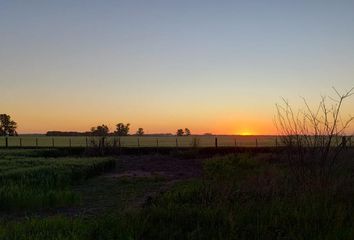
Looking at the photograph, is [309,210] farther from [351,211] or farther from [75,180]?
[75,180]

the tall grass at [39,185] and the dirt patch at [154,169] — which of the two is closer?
the tall grass at [39,185]

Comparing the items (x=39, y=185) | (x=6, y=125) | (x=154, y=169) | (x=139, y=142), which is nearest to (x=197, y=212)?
(x=39, y=185)

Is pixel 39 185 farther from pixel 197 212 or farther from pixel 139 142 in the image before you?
pixel 139 142

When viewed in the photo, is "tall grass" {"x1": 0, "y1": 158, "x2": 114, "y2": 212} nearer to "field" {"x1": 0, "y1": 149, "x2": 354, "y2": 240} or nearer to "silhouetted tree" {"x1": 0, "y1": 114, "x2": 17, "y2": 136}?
"field" {"x1": 0, "y1": 149, "x2": 354, "y2": 240}

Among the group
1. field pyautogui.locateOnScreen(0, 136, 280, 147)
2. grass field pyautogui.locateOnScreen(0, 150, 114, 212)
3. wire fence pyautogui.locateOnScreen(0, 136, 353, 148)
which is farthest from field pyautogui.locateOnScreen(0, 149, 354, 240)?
field pyautogui.locateOnScreen(0, 136, 280, 147)

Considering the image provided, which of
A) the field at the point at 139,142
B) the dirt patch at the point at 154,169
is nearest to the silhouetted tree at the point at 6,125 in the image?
the field at the point at 139,142

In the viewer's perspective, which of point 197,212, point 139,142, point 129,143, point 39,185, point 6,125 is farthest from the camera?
point 6,125

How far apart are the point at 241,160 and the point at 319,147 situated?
13655mm

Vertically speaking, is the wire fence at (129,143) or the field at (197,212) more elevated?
the wire fence at (129,143)

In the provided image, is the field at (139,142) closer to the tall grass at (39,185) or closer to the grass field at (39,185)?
the grass field at (39,185)

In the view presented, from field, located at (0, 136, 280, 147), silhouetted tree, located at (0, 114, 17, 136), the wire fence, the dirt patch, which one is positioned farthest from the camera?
silhouetted tree, located at (0, 114, 17, 136)

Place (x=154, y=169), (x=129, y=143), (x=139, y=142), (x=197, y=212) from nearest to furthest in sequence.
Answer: (x=197, y=212)
(x=154, y=169)
(x=129, y=143)
(x=139, y=142)

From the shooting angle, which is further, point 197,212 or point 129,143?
point 129,143

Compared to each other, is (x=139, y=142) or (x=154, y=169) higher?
(x=139, y=142)
